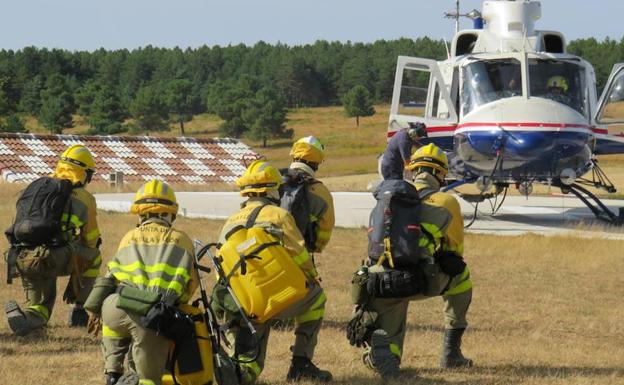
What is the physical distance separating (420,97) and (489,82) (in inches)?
92.8

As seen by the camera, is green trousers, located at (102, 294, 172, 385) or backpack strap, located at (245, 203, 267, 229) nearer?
green trousers, located at (102, 294, 172, 385)

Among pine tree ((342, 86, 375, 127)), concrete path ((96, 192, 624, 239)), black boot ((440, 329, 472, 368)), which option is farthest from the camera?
pine tree ((342, 86, 375, 127))

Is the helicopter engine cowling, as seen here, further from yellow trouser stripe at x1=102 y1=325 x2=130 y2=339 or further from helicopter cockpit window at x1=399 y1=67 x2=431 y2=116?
yellow trouser stripe at x1=102 y1=325 x2=130 y2=339

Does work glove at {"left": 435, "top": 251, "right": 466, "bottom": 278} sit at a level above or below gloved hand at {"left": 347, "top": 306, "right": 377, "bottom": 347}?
above

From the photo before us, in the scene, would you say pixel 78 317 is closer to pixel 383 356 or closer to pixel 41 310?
pixel 41 310

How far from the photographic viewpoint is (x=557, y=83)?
1905cm

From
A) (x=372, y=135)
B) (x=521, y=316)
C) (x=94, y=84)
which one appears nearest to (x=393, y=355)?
(x=521, y=316)

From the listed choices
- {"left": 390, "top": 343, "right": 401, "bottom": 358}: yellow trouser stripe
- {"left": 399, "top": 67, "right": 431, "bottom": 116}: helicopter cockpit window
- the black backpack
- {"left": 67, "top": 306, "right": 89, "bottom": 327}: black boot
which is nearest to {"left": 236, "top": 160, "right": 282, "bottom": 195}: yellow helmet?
{"left": 390, "top": 343, "right": 401, "bottom": 358}: yellow trouser stripe

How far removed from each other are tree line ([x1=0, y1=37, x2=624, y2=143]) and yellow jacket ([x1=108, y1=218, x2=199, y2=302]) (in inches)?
3253

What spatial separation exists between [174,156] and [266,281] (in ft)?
141

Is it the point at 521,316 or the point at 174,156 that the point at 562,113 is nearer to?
the point at 521,316

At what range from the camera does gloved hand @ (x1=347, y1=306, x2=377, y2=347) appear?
7941mm

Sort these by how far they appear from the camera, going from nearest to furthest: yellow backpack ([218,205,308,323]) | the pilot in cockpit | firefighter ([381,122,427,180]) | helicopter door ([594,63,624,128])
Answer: yellow backpack ([218,205,308,323]) → firefighter ([381,122,427,180]) → the pilot in cockpit → helicopter door ([594,63,624,128])

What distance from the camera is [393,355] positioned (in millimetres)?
7805
